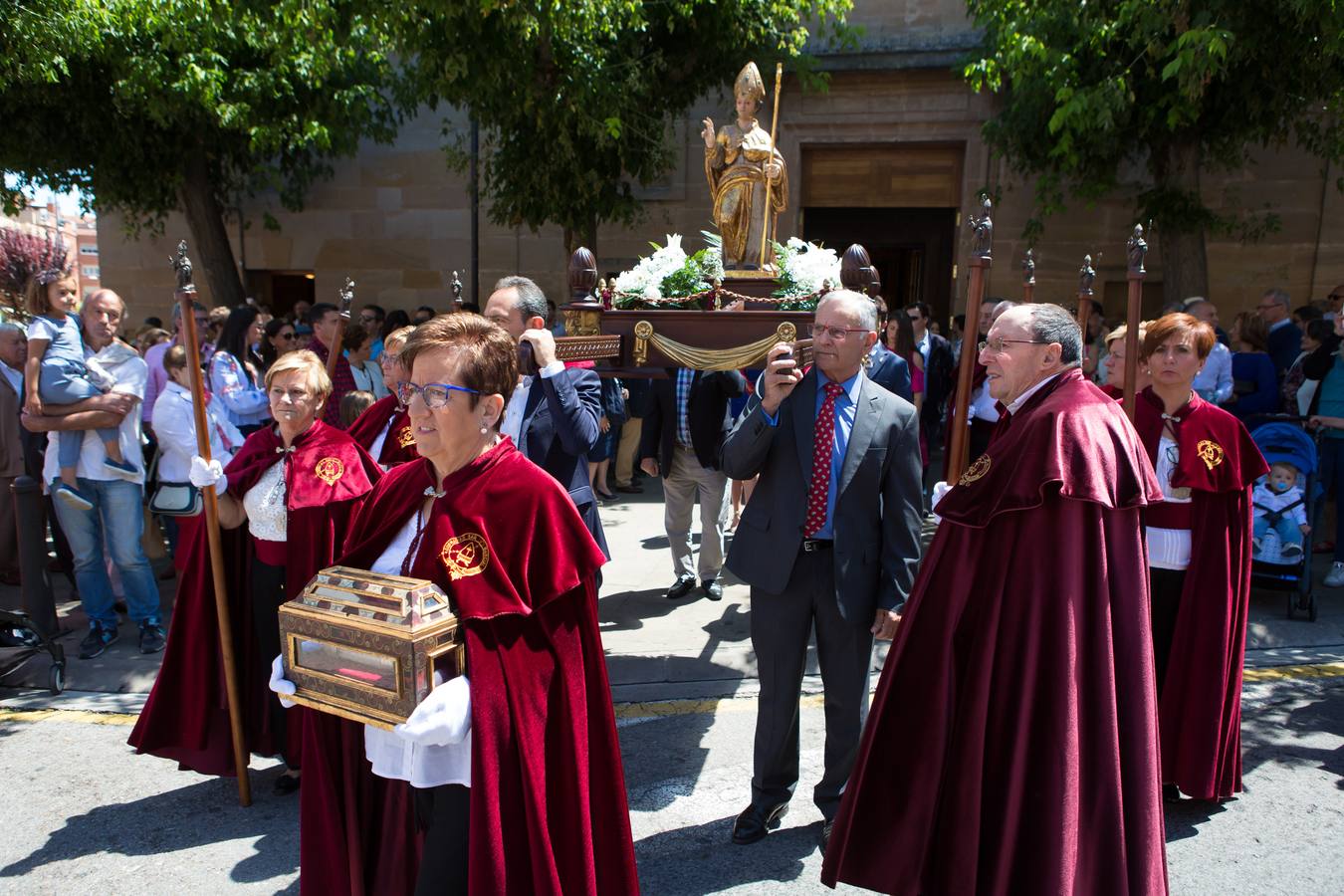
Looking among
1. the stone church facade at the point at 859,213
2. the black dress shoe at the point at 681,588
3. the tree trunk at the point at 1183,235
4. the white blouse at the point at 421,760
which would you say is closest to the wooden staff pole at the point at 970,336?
the white blouse at the point at 421,760

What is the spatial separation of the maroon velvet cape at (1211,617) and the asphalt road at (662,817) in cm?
26

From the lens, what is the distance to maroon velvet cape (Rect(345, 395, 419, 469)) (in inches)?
172

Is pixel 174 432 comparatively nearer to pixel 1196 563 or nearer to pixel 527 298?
pixel 527 298

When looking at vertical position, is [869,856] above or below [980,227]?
below

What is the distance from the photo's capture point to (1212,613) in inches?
155

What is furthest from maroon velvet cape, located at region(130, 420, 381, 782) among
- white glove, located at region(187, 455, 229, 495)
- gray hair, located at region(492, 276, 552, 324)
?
gray hair, located at region(492, 276, 552, 324)

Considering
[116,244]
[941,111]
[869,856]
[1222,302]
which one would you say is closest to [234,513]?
[869,856]

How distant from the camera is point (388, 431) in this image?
4.43 meters

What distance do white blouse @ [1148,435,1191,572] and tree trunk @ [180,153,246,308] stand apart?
12159mm

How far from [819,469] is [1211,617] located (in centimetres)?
184

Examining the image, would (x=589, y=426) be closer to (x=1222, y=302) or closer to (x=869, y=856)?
(x=869, y=856)

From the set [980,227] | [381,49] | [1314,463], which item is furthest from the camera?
[381,49]

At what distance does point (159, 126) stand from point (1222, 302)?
13989 mm

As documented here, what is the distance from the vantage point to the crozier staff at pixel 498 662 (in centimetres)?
233
